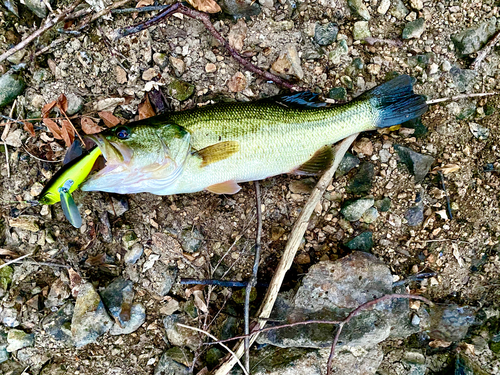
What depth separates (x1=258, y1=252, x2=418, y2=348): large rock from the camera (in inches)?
141

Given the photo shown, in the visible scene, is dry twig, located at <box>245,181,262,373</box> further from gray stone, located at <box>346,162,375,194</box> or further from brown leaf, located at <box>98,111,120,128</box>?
brown leaf, located at <box>98,111,120,128</box>

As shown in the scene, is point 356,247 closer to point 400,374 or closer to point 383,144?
point 383,144

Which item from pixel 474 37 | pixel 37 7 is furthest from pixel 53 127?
pixel 474 37

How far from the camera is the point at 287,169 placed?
144 inches

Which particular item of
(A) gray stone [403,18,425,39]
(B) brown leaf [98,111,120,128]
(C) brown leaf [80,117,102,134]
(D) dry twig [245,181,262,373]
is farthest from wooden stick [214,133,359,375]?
(C) brown leaf [80,117,102,134]

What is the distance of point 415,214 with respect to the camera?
156 inches

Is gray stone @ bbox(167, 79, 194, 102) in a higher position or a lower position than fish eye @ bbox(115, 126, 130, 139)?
higher

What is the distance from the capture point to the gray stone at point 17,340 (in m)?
3.77

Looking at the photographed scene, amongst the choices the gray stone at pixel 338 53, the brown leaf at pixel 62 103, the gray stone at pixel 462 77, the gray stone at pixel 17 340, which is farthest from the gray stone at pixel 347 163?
the gray stone at pixel 17 340

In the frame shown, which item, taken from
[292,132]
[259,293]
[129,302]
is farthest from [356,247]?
[129,302]

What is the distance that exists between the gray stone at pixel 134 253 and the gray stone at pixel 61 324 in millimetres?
740

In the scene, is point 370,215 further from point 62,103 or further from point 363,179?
point 62,103

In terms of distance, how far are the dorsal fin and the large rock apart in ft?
5.26

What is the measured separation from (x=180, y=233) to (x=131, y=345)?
1.29 m
